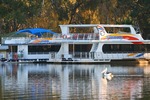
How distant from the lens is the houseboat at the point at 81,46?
2197 inches

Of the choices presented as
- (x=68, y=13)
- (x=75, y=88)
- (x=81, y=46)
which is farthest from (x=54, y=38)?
(x=75, y=88)

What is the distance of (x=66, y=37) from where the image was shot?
5666cm

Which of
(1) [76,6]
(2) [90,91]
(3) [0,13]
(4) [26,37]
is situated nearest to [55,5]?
(1) [76,6]

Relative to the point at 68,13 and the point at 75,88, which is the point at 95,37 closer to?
the point at 68,13

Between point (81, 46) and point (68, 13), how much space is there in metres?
13.7

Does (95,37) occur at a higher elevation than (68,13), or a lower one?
lower

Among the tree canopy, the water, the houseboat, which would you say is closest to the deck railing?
the houseboat

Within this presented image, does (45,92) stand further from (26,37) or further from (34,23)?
(34,23)

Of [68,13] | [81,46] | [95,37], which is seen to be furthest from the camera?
[68,13]

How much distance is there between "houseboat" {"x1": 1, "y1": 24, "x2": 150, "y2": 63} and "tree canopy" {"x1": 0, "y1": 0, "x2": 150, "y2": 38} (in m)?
7.84

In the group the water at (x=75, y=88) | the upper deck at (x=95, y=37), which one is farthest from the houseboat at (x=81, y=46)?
the water at (x=75, y=88)

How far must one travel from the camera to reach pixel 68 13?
70500 mm

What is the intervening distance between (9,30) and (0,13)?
16.3 feet

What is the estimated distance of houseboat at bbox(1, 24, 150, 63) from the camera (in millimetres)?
55812
